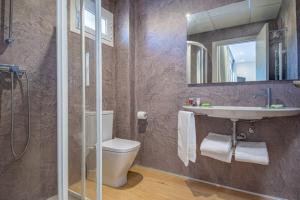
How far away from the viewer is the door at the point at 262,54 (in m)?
1.72

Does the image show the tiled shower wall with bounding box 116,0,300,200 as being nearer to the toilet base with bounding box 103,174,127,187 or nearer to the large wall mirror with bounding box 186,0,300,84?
the large wall mirror with bounding box 186,0,300,84

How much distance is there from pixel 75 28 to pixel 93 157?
96 centimetres

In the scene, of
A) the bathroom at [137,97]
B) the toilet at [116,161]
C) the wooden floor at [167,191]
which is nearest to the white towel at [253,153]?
the bathroom at [137,97]

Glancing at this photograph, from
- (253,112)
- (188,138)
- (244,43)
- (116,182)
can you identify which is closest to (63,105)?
(116,182)

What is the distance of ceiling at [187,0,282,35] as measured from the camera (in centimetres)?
172

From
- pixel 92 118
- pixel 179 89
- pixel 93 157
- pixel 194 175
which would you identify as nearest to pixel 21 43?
pixel 92 118

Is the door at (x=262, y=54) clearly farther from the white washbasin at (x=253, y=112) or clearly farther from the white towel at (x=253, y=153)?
the white towel at (x=253, y=153)

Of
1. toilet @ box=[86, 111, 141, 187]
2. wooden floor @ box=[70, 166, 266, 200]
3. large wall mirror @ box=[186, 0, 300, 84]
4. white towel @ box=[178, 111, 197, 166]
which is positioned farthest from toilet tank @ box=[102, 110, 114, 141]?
large wall mirror @ box=[186, 0, 300, 84]

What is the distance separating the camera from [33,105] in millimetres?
1522

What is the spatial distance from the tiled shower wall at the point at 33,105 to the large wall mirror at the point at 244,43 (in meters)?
1.46

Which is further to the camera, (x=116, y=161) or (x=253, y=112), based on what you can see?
(x=116, y=161)

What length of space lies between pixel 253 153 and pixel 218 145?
0.27m

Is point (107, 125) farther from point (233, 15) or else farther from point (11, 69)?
point (233, 15)

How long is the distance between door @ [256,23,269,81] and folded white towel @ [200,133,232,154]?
0.67m
